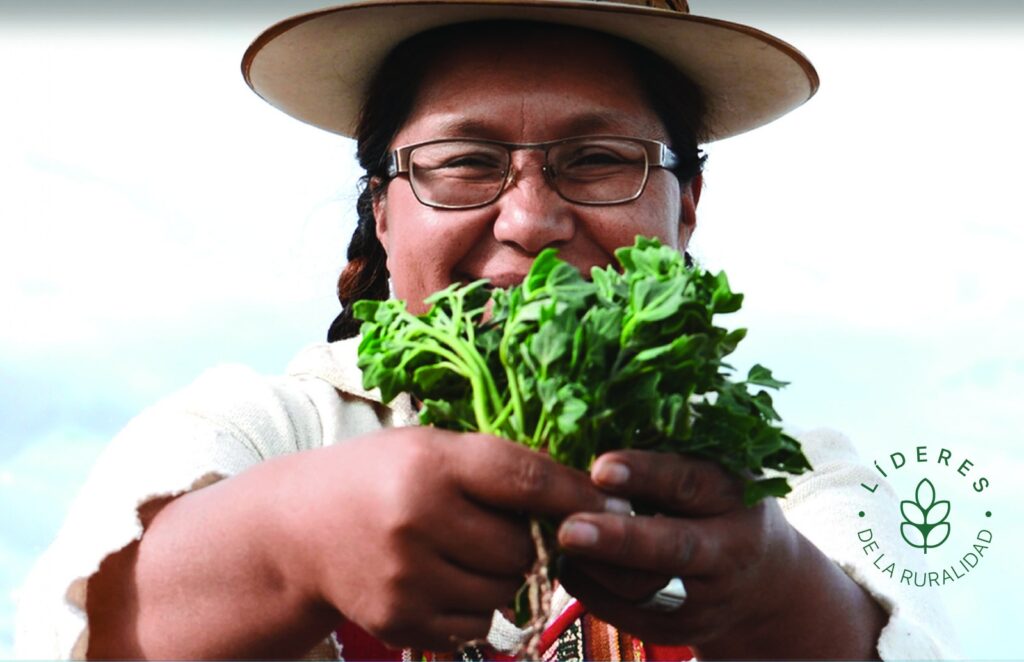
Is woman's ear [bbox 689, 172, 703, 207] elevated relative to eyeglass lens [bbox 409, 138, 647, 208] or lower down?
elevated

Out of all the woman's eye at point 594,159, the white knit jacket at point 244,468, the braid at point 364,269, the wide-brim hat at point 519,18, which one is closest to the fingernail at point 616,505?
the white knit jacket at point 244,468

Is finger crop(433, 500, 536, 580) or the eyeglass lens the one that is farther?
the eyeglass lens

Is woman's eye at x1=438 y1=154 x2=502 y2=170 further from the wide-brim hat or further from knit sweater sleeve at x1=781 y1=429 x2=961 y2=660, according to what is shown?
knit sweater sleeve at x1=781 y1=429 x2=961 y2=660

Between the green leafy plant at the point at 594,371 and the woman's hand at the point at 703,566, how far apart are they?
0.06 m

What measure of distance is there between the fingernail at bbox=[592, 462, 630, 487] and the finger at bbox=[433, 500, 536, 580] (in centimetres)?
15

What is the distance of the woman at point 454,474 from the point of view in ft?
7.02

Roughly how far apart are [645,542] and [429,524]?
35cm

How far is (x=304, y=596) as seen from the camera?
7.66ft

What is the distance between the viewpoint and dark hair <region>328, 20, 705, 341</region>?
3504mm

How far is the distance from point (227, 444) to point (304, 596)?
64 centimetres

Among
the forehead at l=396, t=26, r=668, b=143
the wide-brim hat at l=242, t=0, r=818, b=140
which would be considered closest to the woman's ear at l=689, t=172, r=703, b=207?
the wide-brim hat at l=242, t=0, r=818, b=140

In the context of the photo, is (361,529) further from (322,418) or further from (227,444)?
(322,418)

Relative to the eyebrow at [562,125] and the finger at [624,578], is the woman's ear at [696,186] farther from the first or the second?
the finger at [624,578]

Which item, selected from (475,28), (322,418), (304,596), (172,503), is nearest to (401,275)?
(322,418)
